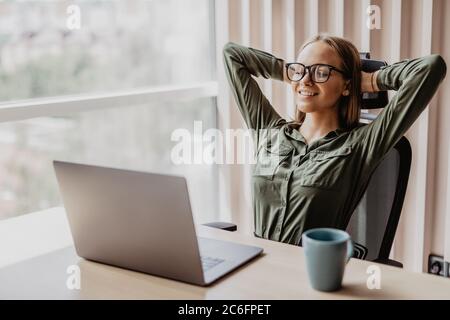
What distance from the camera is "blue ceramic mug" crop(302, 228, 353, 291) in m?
1.15

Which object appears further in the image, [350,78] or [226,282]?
[350,78]

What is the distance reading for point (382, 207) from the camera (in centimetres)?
178

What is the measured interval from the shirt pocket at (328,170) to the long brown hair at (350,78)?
12 cm

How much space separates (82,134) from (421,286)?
64.3 inches

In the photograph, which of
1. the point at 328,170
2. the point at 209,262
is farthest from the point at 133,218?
the point at 328,170

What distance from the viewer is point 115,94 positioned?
2551 mm

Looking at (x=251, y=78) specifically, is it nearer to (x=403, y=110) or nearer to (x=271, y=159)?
(x=271, y=159)

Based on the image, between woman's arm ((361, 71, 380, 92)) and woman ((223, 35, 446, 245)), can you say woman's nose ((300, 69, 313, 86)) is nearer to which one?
woman ((223, 35, 446, 245))

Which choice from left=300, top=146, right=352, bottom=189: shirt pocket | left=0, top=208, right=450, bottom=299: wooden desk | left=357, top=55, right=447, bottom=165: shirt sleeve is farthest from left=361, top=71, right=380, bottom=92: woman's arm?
left=0, top=208, right=450, bottom=299: wooden desk

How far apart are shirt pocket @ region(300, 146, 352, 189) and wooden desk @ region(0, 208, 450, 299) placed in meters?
0.36

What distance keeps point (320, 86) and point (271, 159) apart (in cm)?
28
